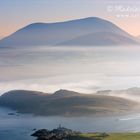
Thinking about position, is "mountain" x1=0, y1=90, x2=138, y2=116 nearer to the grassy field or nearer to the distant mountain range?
the grassy field

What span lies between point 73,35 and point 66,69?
49 cm

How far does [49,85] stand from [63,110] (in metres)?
0.40

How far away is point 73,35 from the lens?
668cm

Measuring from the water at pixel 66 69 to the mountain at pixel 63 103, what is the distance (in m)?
0.09

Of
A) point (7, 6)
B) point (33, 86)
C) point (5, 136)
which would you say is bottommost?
point (5, 136)

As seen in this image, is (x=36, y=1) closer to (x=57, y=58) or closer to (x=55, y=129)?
(x=57, y=58)

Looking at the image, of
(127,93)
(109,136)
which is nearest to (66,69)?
(127,93)

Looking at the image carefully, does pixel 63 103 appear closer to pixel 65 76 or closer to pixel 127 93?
pixel 65 76

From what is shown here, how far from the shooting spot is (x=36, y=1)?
21.4 ft

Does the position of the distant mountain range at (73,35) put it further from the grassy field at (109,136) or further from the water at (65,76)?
the grassy field at (109,136)

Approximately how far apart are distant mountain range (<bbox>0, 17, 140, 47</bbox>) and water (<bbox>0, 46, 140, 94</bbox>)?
9 centimetres

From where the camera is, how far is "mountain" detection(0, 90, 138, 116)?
6.49 metres

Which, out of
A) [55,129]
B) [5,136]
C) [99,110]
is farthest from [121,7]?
[5,136]

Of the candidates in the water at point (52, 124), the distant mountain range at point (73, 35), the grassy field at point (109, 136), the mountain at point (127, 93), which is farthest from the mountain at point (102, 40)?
the grassy field at point (109, 136)
